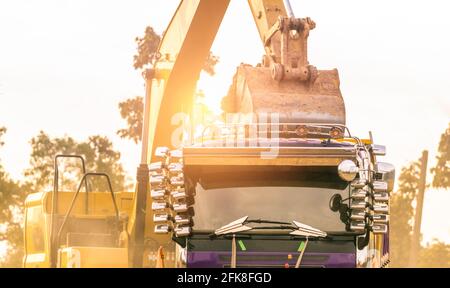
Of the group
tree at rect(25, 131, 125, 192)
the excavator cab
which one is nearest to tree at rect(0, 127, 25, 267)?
tree at rect(25, 131, 125, 192)

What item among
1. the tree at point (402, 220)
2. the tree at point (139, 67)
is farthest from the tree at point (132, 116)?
the tree at point (402, 220)

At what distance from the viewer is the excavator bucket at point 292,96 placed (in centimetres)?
1482

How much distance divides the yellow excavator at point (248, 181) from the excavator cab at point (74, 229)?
0.02 m

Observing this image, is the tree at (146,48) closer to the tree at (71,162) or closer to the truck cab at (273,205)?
the tree at (71,162)

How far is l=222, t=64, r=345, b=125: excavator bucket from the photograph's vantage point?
1482cm

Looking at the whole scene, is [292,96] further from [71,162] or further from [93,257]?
[71,162]

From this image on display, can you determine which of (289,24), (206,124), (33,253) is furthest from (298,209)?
(33,253)

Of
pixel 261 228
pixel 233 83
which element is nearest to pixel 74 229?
pixel 233 83

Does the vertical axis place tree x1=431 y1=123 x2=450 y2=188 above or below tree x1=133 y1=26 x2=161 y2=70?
below

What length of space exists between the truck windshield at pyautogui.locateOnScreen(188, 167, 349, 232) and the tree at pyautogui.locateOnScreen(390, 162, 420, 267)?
40658 millimetres

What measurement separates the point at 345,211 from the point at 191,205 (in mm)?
1681

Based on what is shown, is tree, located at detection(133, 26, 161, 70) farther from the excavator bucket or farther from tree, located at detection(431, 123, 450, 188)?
the excavator bucket

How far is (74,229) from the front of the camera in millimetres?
15961

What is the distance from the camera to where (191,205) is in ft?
39.3
